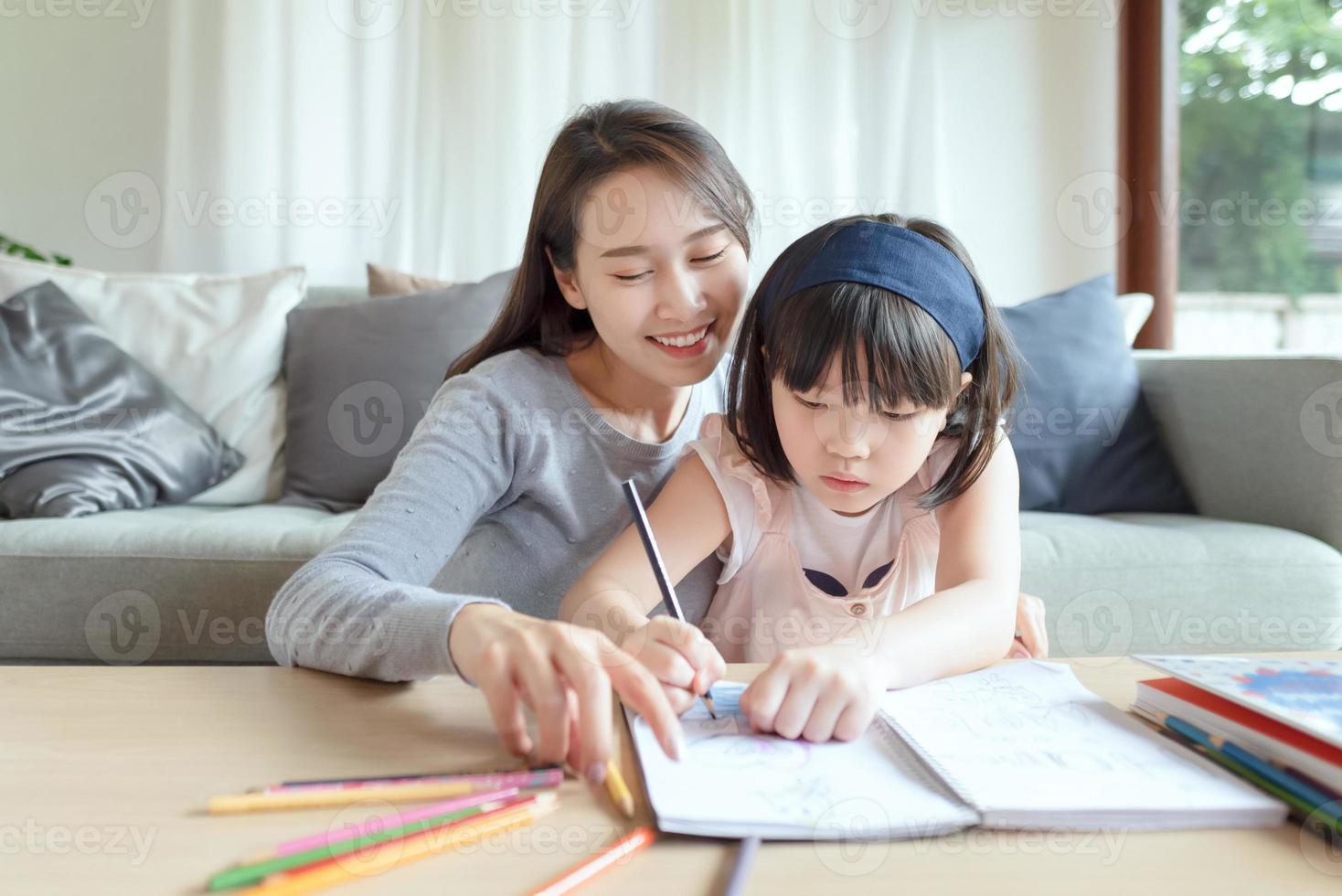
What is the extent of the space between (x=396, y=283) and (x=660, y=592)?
157cm

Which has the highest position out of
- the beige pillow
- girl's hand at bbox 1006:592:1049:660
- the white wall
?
the white wall

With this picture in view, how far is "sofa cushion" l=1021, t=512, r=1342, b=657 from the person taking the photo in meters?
1.71

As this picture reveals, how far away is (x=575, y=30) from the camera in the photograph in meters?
2.85

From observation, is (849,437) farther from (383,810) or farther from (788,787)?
(383,810)

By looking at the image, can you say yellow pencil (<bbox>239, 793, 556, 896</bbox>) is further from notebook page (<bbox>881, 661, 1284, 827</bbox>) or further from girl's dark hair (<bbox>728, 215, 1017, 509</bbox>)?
girl's dark hair (<bbox>728, 215, 1017, 509</bbox>)

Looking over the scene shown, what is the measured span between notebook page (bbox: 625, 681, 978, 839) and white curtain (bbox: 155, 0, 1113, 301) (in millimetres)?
2319

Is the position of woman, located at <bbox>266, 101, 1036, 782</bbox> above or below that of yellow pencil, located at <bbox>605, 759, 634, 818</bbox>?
above

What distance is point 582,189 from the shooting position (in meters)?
1.11
